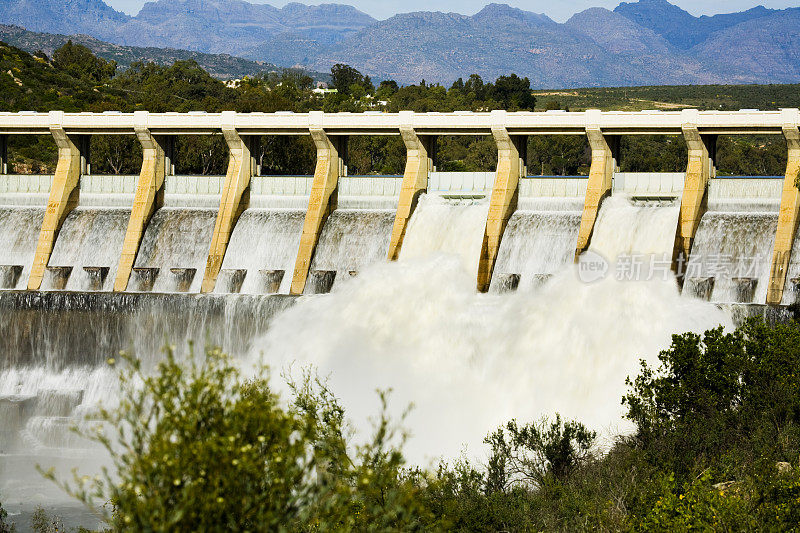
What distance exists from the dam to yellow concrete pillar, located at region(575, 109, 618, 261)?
3.7 inches

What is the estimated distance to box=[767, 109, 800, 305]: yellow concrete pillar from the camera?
43.9m

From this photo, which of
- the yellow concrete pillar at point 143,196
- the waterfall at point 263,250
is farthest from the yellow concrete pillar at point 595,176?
the yellow concrete pillar at point 143,196

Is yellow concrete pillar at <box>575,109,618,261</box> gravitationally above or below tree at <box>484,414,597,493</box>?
above

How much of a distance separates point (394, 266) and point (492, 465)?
20.4m

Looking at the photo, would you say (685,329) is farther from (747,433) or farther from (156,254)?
(156,254)

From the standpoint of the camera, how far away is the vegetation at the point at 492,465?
598 inches

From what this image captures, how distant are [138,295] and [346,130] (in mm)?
12891

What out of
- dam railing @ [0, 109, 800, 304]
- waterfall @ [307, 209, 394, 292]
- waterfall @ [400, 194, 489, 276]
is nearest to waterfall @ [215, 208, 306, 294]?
dam railing @ [0, 109, 800, 304]

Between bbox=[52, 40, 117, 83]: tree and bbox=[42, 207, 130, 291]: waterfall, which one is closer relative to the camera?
bbox=[42, 207, 130, 291]: waterfall

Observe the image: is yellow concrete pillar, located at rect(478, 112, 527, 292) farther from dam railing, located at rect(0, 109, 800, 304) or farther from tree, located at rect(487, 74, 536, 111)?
tree, located at rect(487, 74, 536, 111)

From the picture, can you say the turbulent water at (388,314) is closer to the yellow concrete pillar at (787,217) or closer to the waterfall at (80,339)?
the waterfall at (80,339)

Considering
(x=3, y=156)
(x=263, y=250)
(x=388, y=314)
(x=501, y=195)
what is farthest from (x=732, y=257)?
(x=3, y=156)

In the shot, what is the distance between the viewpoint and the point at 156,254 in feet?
179

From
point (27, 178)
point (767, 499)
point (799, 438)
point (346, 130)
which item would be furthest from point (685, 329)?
point (27, 178)
